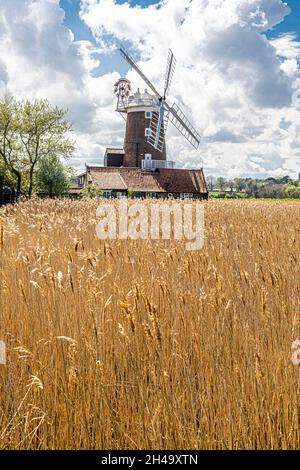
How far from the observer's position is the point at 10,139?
40344 mm

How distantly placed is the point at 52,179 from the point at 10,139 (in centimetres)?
554

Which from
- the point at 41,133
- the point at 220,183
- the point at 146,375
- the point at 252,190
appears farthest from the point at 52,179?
the point at 220,183

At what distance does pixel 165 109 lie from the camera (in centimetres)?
4434

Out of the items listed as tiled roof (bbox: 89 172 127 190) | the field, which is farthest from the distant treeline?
the field

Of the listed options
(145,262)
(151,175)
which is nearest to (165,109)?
(151,175)

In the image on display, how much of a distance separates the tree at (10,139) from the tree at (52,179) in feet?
6.07

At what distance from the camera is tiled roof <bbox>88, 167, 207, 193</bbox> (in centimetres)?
4188

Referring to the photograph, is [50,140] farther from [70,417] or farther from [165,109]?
[70,417]

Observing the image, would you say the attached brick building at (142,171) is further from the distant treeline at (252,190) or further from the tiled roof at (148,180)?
the distant treeline at (252,190)

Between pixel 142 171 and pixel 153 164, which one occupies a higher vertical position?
pixel 153 164

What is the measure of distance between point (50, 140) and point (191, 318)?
39599 mm

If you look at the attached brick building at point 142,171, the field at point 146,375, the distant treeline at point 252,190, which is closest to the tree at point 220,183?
the distant treeline at point 252,190

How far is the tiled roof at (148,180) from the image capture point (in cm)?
4188

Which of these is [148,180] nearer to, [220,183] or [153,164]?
[153,164]
